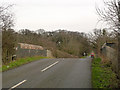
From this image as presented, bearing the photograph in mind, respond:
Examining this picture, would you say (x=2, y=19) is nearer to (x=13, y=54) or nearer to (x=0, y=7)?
(x=0, y=7)

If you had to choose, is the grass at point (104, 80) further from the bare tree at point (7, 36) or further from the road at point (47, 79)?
the bare tree at point (7, 36)

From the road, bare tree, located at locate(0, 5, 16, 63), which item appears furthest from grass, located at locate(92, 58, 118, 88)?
bare tree, located at locate(0, 5, 16, 63)

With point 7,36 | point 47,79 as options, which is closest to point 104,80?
point 47,79

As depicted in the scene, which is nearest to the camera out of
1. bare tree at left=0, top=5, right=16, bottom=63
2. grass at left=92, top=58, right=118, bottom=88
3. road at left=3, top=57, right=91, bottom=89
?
grass at left=92, top=58, right=118, bottom=88

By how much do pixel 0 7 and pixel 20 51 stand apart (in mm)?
7663

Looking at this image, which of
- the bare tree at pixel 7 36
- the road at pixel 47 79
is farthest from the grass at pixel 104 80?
the bare tree at pixel 7 36

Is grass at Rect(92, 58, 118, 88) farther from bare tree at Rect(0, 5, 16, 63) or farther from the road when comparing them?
bare tree at Rect(0, 5, 16, 63)

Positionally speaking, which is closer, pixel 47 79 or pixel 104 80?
pixel 104 80

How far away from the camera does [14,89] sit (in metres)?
7.55

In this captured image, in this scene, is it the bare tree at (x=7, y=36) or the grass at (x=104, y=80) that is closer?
the grass at (x=104, y=80)

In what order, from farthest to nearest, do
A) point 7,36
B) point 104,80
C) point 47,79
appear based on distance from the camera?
point 7,36, point 47,79, point 104,80

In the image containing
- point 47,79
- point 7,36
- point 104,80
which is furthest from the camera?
point 7,36

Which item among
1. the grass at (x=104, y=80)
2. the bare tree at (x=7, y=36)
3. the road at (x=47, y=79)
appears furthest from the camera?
the bare tree at (x=7, y=36)

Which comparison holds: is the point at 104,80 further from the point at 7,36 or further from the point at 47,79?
the point at 7,36
